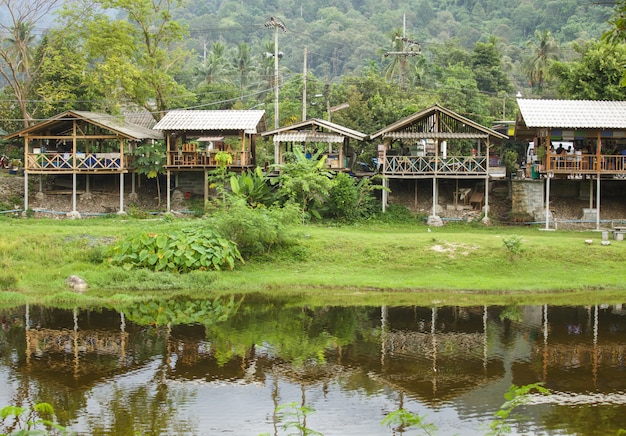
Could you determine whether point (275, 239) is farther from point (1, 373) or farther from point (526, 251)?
point (1, 373)

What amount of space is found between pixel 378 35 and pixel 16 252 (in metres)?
71.1

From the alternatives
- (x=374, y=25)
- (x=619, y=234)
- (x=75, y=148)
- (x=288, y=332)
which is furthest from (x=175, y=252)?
(x=374, y=25)

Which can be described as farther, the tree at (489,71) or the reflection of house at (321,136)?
the tree at (489,71)

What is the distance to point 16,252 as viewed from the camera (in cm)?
2420

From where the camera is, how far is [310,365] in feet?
51.0

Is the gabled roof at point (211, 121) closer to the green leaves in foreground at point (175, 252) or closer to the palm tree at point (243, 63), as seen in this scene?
the green leaves in foreground at point (175, 252)

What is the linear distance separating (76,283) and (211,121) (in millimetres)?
13041

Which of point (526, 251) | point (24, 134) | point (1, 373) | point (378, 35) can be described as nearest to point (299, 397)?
point (1, 373)

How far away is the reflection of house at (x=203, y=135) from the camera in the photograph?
3322cm

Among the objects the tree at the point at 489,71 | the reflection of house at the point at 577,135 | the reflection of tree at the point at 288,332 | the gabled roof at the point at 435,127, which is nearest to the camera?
the reflection of tree at the point at 288,332

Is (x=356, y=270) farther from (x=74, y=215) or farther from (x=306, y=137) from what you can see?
(x=74, y=215)

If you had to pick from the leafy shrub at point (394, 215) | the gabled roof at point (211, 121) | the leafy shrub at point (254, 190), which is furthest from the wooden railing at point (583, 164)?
the gabled roof at point (211, 121)

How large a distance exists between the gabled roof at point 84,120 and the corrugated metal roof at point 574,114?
16.1 metres

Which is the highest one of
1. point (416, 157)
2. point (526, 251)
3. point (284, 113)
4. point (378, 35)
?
point (378, 35)
